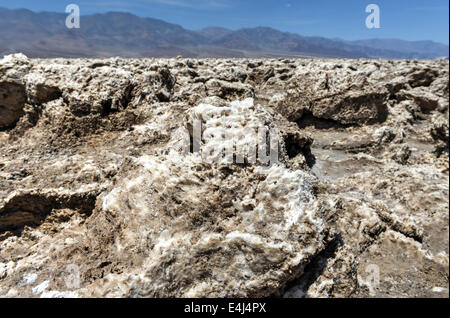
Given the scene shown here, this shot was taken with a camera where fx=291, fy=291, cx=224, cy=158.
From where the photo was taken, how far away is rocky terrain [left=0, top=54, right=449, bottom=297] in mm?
2758

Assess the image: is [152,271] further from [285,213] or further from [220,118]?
[220,118]

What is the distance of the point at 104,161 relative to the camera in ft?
15.0

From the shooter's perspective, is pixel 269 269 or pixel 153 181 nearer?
pixel 269 269

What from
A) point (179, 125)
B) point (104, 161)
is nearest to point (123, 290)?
point (104, 161)

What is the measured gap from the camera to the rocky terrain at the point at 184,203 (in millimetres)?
2758

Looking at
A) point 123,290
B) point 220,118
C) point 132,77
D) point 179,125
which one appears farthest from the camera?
point 132,77

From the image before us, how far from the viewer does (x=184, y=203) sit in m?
3.03

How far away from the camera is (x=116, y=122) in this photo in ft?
18.0

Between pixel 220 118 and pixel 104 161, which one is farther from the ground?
pixel 220 118
